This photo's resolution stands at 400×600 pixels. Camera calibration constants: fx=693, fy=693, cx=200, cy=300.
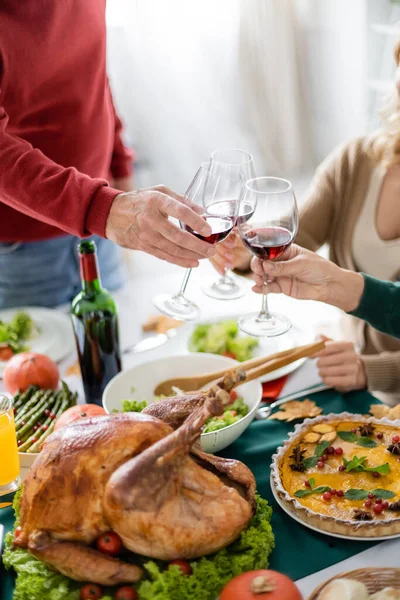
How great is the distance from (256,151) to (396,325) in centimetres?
381

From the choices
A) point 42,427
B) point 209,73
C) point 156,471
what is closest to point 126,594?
point 156,471

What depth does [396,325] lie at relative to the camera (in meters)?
1.59

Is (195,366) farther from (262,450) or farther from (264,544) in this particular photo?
(264,544)

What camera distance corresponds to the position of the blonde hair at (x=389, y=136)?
185 centimetres

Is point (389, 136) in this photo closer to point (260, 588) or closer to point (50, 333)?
point (50, 333)

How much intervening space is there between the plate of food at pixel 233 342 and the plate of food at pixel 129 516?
0.67 metres

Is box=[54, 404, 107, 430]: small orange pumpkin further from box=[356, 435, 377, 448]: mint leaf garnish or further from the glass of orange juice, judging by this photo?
box=[356, 435, 377, 448]: mint leaf garnish

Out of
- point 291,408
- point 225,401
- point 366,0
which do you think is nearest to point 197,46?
point 366,0

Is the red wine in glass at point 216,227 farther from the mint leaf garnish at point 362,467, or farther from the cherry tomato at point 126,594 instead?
the cherry tomato at point 126,594

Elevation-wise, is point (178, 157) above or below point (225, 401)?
below

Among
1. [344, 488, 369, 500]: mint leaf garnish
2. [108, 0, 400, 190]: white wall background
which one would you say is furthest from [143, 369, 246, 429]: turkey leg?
[108, 0, 400, 190]: white wall background

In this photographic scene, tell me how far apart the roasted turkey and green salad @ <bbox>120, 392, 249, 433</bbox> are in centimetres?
29

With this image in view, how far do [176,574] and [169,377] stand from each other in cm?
63

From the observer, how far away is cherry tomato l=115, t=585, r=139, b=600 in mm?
979
